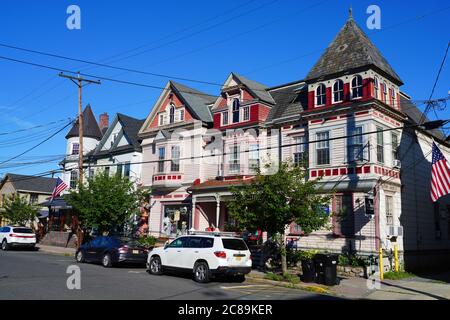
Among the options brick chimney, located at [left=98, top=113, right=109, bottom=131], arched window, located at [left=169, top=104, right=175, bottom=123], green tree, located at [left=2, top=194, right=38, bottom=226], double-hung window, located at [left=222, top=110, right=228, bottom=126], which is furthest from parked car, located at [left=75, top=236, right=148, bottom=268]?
brick chimney, located at [left=98, top=113, right=109, bottom=131]

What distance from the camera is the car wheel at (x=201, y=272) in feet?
51.5

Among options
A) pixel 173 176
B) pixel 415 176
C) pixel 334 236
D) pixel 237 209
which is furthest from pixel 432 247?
pixel 173 176

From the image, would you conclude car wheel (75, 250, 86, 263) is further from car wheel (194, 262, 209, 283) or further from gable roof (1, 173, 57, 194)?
gable roof (1, 173, 57, 194)

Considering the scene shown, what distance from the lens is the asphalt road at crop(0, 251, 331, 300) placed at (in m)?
11.7

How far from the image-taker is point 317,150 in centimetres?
2344

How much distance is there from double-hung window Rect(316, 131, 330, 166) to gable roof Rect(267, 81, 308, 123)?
1.96m

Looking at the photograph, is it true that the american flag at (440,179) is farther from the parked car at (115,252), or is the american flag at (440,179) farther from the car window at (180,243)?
the parked car at (115,252)

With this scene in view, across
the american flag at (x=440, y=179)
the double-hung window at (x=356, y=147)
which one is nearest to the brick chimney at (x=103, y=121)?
the double-hung window at (x=356, y=147)

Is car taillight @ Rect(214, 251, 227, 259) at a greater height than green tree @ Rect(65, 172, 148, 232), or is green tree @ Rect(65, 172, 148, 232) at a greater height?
green tree @ Rect(65, 172, 148, 232)

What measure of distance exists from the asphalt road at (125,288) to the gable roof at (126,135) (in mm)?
18061

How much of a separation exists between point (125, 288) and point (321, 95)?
15410 millimetres

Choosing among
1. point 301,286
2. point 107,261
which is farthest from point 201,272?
point 107,261

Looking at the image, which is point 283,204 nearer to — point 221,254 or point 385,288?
point 221,254

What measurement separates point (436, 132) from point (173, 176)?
18342 mm
